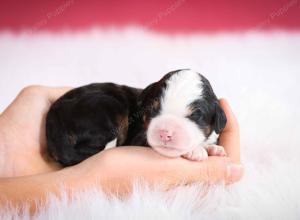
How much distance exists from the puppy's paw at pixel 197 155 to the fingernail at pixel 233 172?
11cm

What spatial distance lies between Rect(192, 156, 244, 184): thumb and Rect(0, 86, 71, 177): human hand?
74 centimetres

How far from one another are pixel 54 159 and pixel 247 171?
2.99 ft

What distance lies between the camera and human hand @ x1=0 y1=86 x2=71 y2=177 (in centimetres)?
254

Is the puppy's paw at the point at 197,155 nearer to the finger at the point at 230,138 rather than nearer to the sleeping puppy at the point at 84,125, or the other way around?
the finger at the point at 230,138

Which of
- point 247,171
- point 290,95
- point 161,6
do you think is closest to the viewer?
point 247,171

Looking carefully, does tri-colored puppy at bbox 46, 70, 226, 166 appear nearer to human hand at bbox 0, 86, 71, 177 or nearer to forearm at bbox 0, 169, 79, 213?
human hand at bbox 0, 86, 71, 177

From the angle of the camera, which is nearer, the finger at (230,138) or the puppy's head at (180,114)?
the puppy's head at (180,114)

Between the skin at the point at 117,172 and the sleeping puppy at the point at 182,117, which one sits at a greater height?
the sleeping puppy at the point at 182,117

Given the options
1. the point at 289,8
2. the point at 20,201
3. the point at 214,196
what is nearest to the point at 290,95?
the point at 289,8

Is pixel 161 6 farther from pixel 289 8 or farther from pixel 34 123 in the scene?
pixel 34 123

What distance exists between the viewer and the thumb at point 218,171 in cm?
220

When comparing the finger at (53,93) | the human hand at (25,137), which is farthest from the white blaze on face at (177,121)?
the finger at (53,93)

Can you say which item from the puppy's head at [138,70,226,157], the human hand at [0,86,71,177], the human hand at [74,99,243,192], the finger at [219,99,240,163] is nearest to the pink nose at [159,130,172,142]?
the puppy's head at [138,70,226,157]

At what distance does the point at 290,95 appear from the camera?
341 cm
